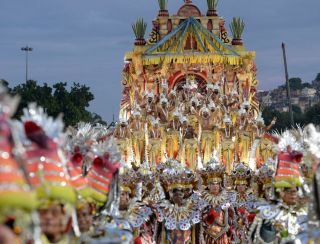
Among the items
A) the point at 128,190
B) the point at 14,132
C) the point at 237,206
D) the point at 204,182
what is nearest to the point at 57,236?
the point at 14,132

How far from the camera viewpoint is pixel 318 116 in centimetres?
5841

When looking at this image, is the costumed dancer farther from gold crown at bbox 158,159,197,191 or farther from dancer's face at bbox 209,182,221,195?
dancer's face at bbox 209,182,221,195

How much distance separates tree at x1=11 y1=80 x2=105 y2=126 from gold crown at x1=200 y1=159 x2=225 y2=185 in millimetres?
23094

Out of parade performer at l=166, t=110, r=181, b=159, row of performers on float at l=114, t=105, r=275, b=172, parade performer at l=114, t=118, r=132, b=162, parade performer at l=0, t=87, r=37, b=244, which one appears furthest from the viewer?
parade performer at l=114, t=118, r=132, b=162

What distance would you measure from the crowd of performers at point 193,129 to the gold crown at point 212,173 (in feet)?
18.4

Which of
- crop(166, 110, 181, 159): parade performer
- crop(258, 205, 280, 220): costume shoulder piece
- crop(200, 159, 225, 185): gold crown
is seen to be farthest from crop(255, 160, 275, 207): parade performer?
crop(166, 110, 181, 159): parade performer

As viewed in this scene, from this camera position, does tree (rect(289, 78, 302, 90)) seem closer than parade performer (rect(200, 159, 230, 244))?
No

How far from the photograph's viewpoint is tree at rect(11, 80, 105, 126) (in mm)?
43406

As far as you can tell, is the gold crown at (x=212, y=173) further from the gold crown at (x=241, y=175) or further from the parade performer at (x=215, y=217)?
the parade performer at (x=215, y=217)

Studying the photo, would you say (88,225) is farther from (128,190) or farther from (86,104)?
(86,104)

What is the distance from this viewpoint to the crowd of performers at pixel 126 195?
20.6 ft

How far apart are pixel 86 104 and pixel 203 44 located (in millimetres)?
16934

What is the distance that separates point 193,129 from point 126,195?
498 inches

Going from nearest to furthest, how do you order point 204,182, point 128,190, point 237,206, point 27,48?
point 128,190, point 237,206, point 204,182, point 27,48
